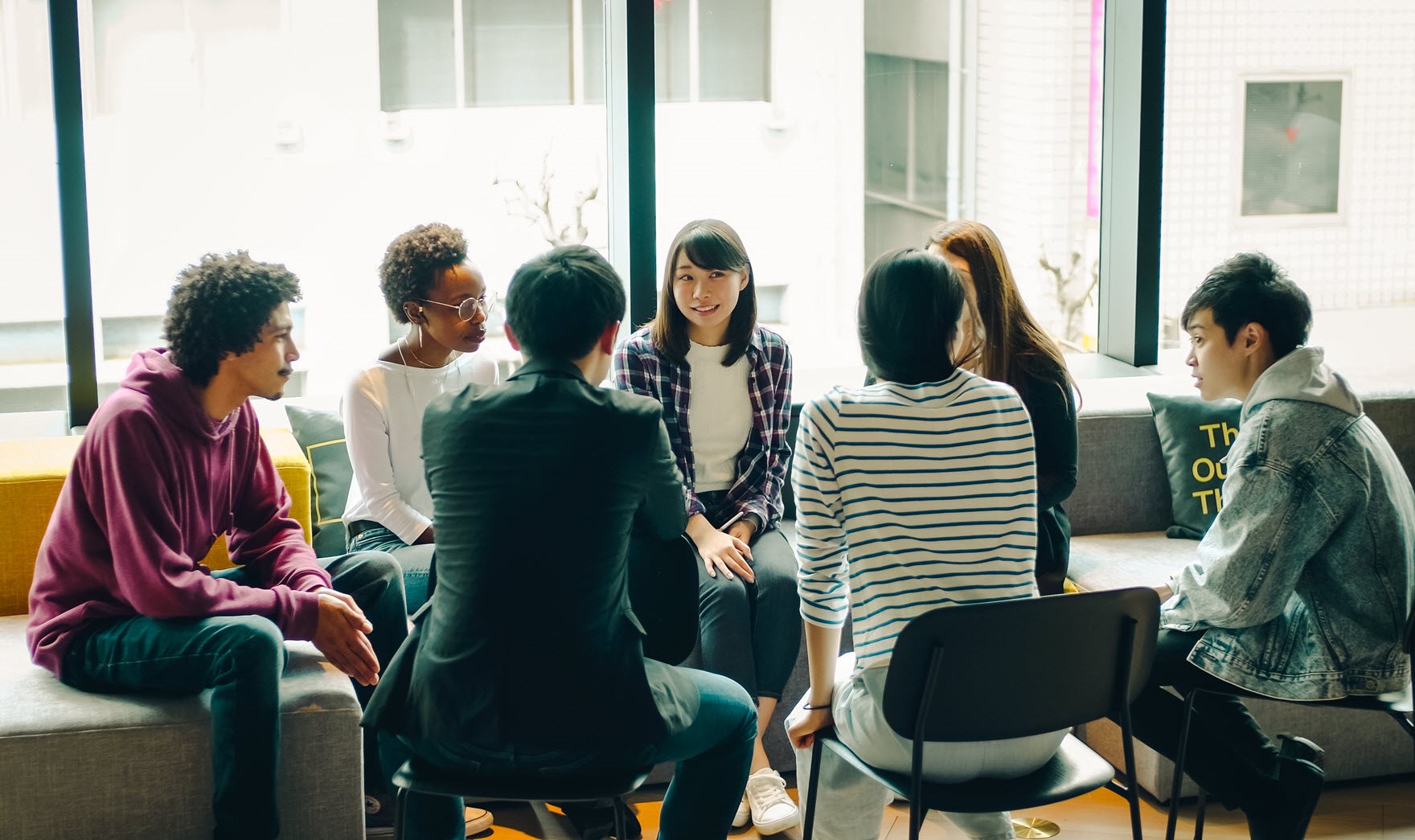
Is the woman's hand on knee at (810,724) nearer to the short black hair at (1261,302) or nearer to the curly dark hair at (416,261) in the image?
the short black hair at (1261,302)

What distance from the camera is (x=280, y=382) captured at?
2.50 m

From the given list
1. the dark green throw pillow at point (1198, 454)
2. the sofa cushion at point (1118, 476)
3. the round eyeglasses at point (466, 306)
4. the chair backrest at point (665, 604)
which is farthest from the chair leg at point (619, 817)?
the dark green throw pillow at point (1198, 454)

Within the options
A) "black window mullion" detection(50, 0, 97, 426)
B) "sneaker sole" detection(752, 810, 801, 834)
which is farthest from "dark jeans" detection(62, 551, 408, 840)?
"black window mullion" detection(50, 0, 97, 426)

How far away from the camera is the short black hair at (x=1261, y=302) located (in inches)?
93.0

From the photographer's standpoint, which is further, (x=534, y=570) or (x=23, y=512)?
(x=23, y=512)

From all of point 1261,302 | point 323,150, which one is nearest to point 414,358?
point 323,150

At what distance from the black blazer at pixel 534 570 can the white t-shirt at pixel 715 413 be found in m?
1.20

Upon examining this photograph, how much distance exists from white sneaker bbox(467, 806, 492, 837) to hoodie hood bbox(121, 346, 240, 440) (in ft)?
3.23

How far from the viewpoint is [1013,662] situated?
1.91 m

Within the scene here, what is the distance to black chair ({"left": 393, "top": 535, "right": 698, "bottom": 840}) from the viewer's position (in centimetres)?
192

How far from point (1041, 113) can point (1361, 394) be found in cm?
143

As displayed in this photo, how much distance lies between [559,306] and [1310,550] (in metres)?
1.30

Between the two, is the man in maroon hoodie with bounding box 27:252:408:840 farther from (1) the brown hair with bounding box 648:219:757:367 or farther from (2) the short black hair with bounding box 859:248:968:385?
(2) the short black hair with bounding box 859:248:968:385

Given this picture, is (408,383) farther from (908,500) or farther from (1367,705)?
(1367,705)
